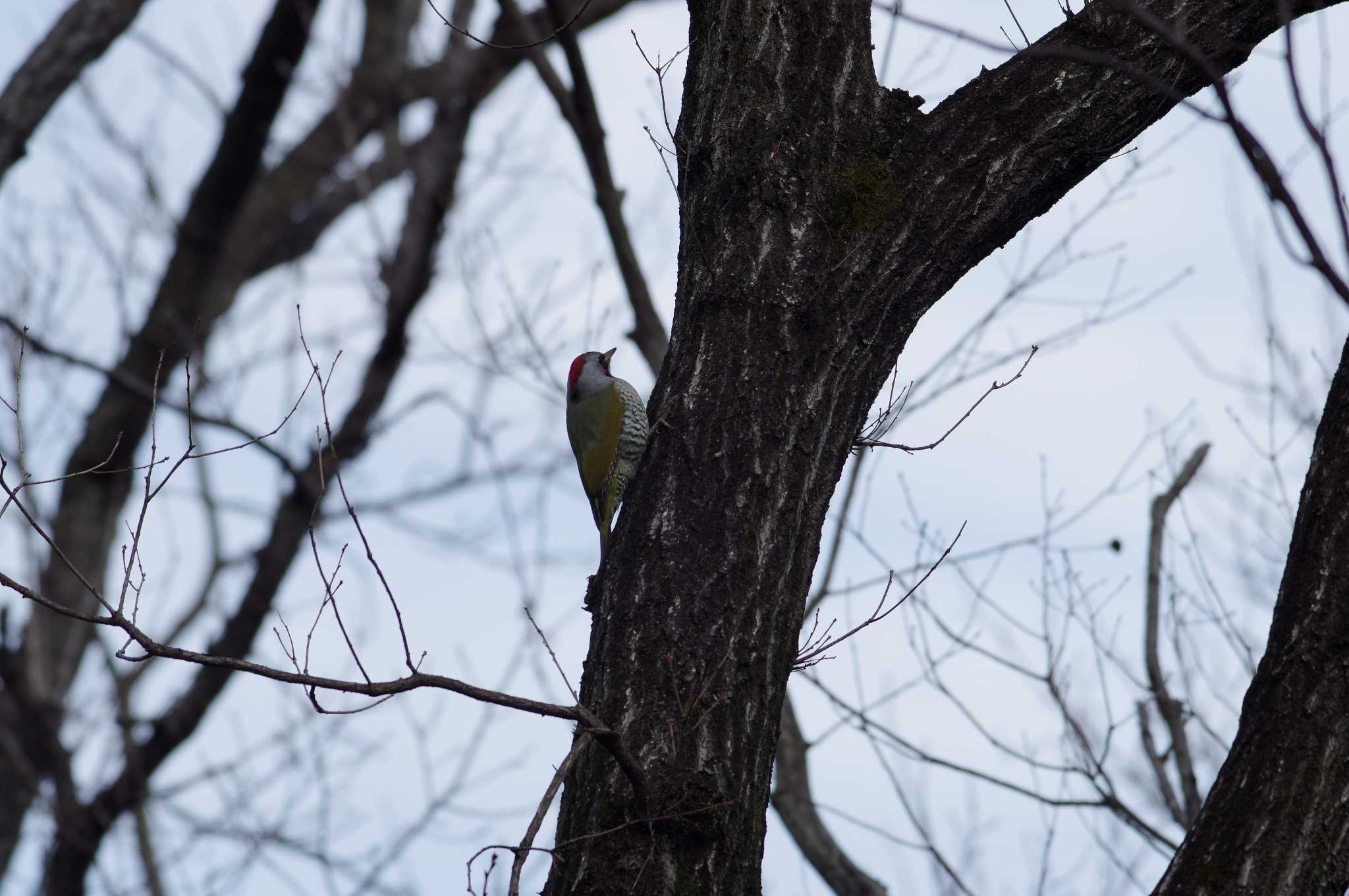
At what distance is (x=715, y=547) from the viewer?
2826 millimetres

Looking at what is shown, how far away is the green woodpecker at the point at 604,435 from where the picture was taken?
17.0 ft

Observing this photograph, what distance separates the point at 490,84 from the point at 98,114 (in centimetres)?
406

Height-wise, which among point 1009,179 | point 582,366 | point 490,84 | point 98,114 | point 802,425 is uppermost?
point 98,114

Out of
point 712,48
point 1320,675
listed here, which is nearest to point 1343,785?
point 1320,675

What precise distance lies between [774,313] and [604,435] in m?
2.70

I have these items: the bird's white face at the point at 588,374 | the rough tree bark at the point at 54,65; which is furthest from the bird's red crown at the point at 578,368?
the rough tree bark at the point at 54,65

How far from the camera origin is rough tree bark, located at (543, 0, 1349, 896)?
270 cm

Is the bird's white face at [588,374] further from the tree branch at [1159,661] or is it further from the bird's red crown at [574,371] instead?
the tree branch at [1159,661]

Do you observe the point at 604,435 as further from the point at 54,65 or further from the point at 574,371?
the point at 54,65

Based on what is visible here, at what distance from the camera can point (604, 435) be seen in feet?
18.4

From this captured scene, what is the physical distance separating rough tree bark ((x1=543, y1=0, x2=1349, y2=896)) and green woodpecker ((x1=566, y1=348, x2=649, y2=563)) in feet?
6.23

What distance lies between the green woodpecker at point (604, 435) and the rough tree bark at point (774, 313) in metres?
1.90

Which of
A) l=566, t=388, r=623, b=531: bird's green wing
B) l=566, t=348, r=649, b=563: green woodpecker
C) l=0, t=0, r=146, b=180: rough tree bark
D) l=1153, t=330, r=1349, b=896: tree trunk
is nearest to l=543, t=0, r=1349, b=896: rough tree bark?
l=1153, t=330, r=1349, b=896: tree trunk

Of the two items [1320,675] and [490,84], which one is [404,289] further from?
[1320,675]
